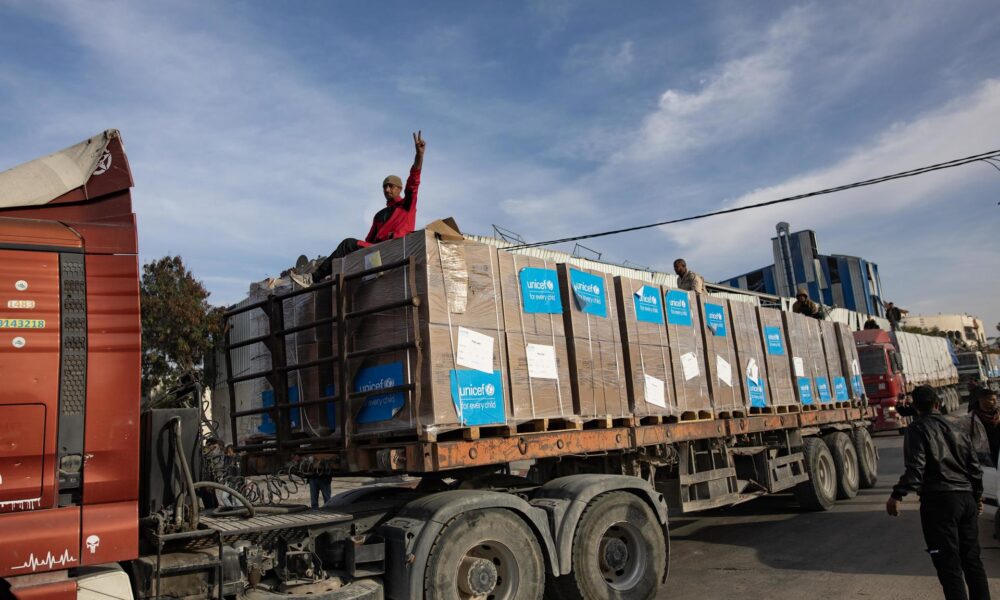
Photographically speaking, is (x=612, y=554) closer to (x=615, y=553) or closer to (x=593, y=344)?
(x=615, y=553)

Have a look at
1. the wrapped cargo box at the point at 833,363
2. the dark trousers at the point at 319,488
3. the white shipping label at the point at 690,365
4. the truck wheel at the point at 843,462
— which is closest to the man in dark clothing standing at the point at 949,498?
the white shipping label at the point at 690,365

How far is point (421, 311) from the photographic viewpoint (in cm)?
456

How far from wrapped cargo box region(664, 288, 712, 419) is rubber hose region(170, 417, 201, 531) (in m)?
4.50

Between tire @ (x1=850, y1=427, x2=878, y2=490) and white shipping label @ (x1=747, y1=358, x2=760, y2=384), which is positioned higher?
white shipping label @ (x1=747, y1=358, x2=760, y2=384)

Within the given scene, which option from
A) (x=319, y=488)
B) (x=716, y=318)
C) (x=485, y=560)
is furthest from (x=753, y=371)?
(x=319, y=488)

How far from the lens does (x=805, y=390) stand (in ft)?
31.9

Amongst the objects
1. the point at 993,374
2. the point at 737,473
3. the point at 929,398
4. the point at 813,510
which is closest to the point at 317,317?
the point at 929,398

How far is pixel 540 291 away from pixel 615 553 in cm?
224

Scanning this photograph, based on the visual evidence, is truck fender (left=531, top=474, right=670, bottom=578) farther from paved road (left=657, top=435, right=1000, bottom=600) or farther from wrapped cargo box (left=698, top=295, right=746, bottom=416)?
wrapped cargo box (left=698, top=295, right=746, bottom=416)

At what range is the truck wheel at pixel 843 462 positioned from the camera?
10.3 metres

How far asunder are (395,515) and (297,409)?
4.20ft

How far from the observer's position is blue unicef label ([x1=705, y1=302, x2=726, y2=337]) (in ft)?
24.7

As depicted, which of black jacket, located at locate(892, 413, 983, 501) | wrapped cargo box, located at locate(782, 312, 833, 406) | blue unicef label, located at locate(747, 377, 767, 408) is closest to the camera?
black jacket, located at locate(892, 413, 983, 501)

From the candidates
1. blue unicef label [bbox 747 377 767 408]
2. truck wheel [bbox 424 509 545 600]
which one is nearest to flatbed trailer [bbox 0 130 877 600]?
truck wheel [bbox 424 509 545 600]
